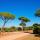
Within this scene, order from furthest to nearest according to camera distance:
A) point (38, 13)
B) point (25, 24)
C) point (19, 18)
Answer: point (25, 24)
point (19, 18)
point (38, 13)

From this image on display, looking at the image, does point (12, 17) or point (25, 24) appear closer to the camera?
point (12, 17)

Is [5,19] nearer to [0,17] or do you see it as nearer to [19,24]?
[0,17]

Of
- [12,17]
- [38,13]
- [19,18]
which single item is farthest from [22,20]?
[38,13]

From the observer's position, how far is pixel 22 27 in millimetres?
54344

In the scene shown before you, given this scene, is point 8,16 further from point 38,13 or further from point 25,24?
point 38,13

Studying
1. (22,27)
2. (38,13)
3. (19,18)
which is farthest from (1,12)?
(38,13)

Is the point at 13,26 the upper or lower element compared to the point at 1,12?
lower

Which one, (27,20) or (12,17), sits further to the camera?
(27,20)

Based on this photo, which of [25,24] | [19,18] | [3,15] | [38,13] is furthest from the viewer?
[25,24]

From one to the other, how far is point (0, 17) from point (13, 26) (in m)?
10.9

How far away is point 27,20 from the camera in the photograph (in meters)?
52.8

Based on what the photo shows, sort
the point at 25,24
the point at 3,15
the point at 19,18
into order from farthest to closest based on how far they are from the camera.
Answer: the point at 25,24 → the point at 19,18 → the point at 3,15

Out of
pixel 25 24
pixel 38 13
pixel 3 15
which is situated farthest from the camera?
pixel 25 24

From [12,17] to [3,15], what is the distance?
3398 millimetres
